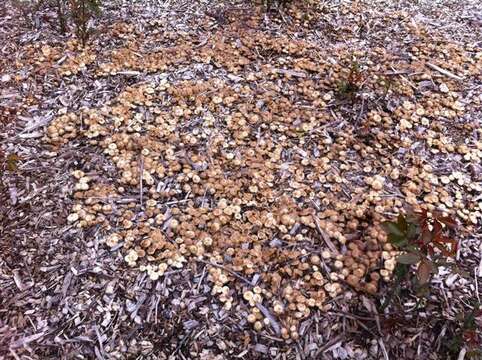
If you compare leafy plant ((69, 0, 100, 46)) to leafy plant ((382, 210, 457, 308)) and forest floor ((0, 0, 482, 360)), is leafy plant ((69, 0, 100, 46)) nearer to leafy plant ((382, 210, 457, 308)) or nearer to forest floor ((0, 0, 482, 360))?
forest floor ((0, 0, 482, 360))

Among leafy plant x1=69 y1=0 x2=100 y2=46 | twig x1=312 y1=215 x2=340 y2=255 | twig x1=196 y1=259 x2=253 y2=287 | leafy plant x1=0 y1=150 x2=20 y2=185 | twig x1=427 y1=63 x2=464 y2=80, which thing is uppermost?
twig x1=427 y1=63 x2=464 y2=80

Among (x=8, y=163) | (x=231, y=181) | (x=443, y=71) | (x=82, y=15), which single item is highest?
(x=443, y=71)

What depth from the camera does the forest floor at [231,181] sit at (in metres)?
2.44

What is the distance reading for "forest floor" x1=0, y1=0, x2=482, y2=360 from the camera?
8.02 ft

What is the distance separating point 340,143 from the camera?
10.8ft

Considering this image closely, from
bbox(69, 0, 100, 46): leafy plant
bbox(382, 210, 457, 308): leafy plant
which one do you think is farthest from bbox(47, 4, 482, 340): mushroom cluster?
bbox(382, 210, 457, 308): leafy plant

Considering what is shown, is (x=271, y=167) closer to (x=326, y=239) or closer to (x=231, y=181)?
(x=231, y=181)

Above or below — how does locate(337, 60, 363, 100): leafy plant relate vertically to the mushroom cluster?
above

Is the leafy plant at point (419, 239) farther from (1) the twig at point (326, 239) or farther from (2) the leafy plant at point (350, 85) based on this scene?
(2) the leafy plant at point (350, 85)

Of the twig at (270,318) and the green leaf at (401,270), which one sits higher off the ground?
the green leaf at (401,270)

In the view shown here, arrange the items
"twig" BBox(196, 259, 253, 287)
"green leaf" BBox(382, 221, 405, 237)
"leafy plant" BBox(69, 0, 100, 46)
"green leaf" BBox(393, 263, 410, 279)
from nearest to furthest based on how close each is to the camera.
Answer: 1. "green leaf" BBox(382, 221, 405, 237)
2. "green leaf" BBox(393, 263, 410, 279)
3. "twig" BBox(196, 259, 253, 287)
4. "leafy plant" BBox(69, 0, 100, 46)

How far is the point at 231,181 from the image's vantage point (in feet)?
9.83

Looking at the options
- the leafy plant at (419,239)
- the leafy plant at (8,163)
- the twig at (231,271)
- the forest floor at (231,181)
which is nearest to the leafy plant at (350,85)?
the forest floor at (231,181)

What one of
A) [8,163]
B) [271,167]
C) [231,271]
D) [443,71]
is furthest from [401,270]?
[8,163]
